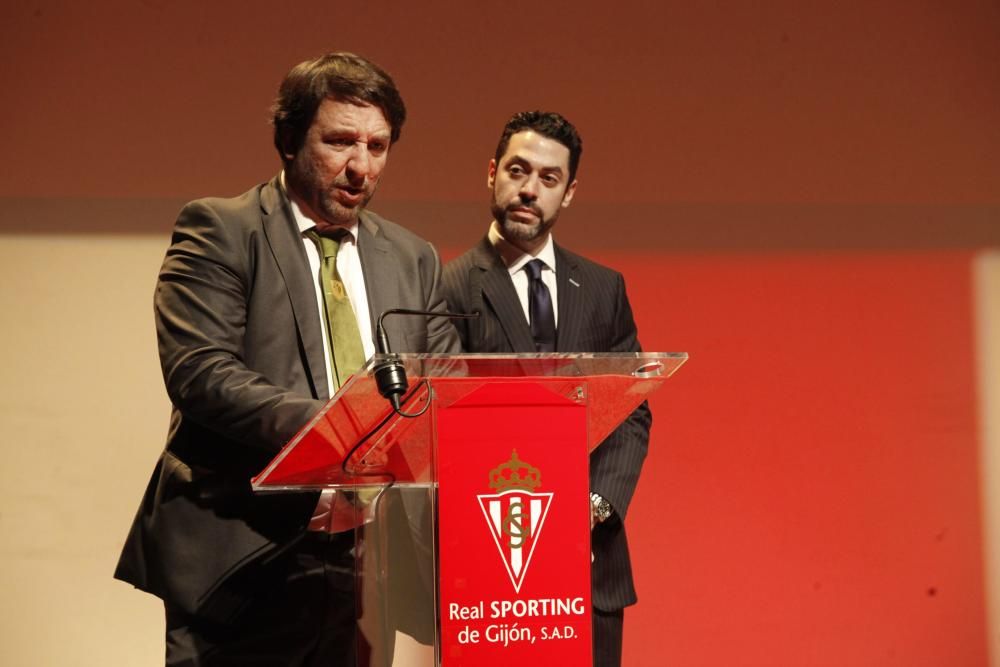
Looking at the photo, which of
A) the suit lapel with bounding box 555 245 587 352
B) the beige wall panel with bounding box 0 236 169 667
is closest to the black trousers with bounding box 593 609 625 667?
the suit lapel with bounding box 555 245 587 352

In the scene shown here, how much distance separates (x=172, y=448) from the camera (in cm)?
197

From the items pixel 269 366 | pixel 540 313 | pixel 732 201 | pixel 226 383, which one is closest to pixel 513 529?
pixel 226 383

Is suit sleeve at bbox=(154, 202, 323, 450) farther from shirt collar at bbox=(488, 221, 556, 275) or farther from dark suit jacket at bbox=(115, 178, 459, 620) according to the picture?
shirt collar at bbox=(488, 221, 556, 275)

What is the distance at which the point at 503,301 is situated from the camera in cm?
271

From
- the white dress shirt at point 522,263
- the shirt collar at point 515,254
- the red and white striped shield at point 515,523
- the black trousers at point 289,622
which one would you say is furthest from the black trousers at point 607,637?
the red and white striped shield at point 515,523

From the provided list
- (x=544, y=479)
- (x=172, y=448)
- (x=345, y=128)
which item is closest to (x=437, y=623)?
(x=544, y=479)

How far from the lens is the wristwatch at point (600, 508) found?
2566 mm

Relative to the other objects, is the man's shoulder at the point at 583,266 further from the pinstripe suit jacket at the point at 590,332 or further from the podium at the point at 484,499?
the podium at the point at 484,499

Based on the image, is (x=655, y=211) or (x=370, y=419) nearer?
(x=370, y=419)

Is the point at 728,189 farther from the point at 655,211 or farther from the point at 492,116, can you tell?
the point at 492,116

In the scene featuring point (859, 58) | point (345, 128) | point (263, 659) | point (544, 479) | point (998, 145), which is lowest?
point (263, 659)

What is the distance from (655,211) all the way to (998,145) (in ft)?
4.23

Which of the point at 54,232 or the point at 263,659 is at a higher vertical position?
the point at 54,232

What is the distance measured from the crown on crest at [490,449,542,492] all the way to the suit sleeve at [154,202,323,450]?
1.39 feet
